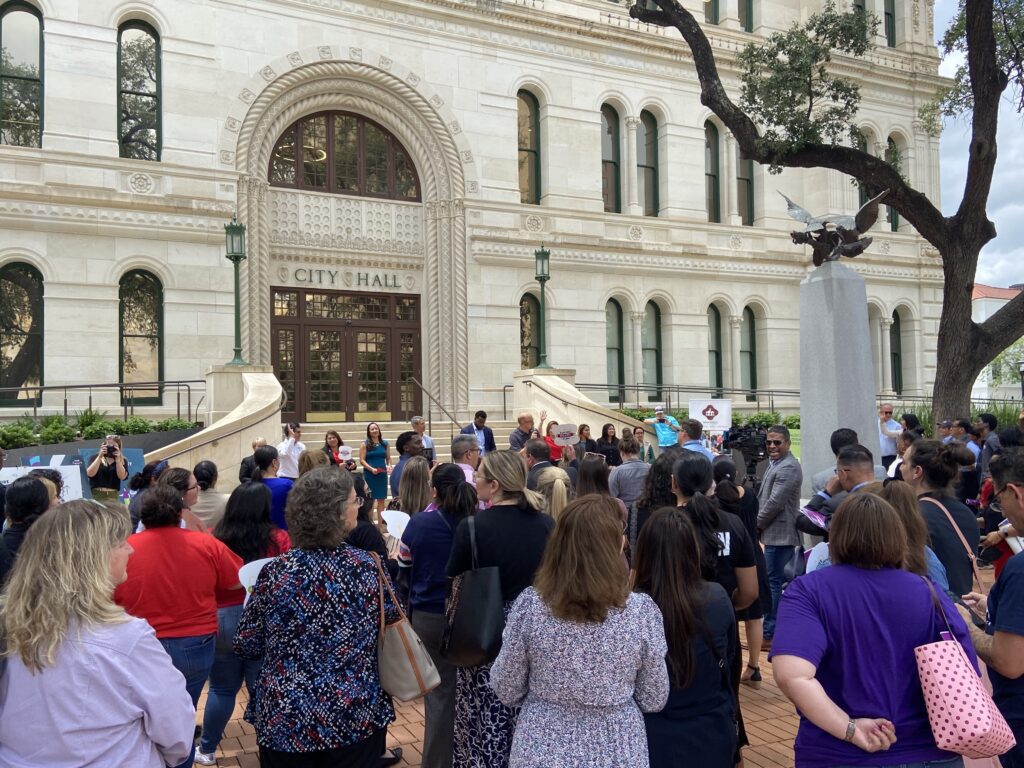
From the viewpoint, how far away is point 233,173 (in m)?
19.9

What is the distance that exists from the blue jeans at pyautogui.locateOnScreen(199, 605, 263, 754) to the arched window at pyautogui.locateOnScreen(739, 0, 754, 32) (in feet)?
93.3

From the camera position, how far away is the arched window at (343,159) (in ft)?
71.1

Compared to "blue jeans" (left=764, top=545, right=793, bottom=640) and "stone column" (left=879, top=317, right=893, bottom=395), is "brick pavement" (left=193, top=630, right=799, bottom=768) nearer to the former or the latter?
"blue jeans" (left=764, top=545, right=793, bottom=640)

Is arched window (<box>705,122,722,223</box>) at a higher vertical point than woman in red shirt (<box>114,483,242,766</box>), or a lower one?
higher

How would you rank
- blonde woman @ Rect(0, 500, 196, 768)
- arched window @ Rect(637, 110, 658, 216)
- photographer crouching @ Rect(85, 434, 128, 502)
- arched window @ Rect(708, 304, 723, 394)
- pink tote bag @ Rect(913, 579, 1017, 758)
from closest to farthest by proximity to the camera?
blonde woman @ Rect(0, 500, 196, 768) < pink tote bag @ Rect(913, 579, 1017, 758) < photographer crouching @ Rect(85, 434, 128, 502) < arched window @ Rect(637, 110, 658, 216) < arched window @ Rect(708, 304, 723, 394)

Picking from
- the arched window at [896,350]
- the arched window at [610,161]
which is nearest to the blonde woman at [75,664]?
the arched window at [610,161]

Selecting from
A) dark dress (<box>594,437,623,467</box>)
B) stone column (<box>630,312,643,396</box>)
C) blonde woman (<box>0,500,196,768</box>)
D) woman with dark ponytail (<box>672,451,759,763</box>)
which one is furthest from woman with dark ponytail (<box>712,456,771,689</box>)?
stone column (<box>630,312,643,396</box>)

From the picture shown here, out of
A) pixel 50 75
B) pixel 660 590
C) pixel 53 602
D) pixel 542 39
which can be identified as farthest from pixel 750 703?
pixel 542 39

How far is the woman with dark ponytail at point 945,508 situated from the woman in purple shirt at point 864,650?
1.74 m

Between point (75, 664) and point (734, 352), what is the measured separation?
25.6 metres

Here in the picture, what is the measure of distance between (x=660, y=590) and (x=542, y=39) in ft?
76.6

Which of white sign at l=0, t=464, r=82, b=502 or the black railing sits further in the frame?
the black railing

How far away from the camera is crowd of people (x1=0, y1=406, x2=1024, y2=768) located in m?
2.72

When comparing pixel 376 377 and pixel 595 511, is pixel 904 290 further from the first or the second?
pixel 595 511
